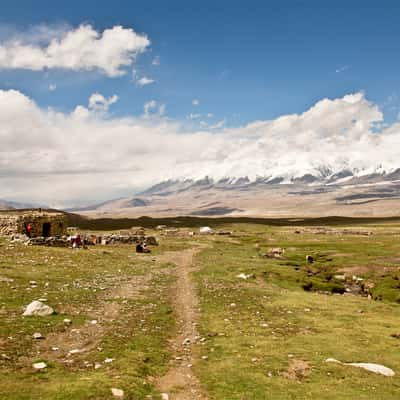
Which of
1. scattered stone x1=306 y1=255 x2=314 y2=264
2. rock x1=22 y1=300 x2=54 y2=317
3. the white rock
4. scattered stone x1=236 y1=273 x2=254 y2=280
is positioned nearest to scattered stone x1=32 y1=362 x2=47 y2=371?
rock x1=22 y1=300 x2=54 y2=317

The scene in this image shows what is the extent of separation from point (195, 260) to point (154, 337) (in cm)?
3746

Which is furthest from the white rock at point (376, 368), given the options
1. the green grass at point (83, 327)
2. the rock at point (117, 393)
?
the rock at point (117, 393)

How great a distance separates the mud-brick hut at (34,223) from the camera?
63.8 metres

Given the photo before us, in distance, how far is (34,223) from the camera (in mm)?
67500

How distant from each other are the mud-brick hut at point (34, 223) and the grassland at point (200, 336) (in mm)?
23147

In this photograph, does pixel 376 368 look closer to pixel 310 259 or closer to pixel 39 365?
pixel 39 365

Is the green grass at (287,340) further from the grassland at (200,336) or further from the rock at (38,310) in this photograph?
the rock at (38,310)

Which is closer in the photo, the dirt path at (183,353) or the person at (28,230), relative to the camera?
the dirt path at (183,353)

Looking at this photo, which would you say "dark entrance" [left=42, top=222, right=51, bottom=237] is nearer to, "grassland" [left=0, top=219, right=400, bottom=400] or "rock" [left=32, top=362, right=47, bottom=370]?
"grassland" [left=0, top=219, right=400, bottom=400]

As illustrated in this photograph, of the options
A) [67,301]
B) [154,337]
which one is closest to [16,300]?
[67,301]

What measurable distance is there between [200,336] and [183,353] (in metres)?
2.82

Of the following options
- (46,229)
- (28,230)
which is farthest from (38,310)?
(46,229)

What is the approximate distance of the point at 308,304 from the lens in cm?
3095

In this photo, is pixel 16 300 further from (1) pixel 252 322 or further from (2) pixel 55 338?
(1) pixel 252 322
